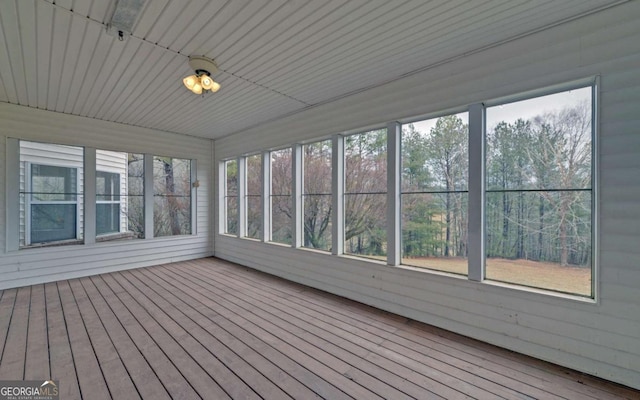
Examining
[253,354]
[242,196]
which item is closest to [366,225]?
[253,354]

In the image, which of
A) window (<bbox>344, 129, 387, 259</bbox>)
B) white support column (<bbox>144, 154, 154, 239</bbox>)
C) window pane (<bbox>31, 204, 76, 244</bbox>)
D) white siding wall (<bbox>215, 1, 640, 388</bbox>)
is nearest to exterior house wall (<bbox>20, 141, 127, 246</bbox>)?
window pane (<bbox>31, 204, 76, 244</bbox>)

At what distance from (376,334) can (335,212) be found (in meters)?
1.84

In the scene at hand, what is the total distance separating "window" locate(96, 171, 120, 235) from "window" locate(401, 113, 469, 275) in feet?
18.7

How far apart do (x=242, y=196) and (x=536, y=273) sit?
533cm

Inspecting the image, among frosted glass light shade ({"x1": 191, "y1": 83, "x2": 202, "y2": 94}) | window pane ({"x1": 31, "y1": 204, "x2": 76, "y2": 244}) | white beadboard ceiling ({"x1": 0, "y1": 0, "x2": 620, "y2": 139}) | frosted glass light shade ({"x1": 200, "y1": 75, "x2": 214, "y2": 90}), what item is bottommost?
window pane ({"x1": 31, "y1": 204, "x2": 76, "y2": 244})

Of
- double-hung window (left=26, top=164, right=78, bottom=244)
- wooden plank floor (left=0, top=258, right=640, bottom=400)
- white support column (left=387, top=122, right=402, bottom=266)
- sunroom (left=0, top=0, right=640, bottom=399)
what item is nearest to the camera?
wooden plank floor (left=0, top=258, right=640, bottom=400)

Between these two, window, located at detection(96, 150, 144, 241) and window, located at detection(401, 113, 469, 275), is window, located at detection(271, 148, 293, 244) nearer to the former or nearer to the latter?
window, located at detection(401, 113, 469, 275)

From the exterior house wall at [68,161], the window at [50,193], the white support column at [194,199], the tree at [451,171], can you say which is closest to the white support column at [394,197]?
the tree at [451,171]

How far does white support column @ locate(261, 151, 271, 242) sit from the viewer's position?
541 cm

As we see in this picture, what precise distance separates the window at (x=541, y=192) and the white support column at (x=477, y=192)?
0.26ft

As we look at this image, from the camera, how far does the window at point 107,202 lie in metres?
5.27

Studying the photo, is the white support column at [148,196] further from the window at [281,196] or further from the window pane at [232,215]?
the window at [281,196]

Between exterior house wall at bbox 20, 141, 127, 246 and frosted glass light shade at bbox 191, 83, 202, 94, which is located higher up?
frosted glass light shade at bbox 191, 83, 202, 94

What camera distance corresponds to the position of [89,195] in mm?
5098
